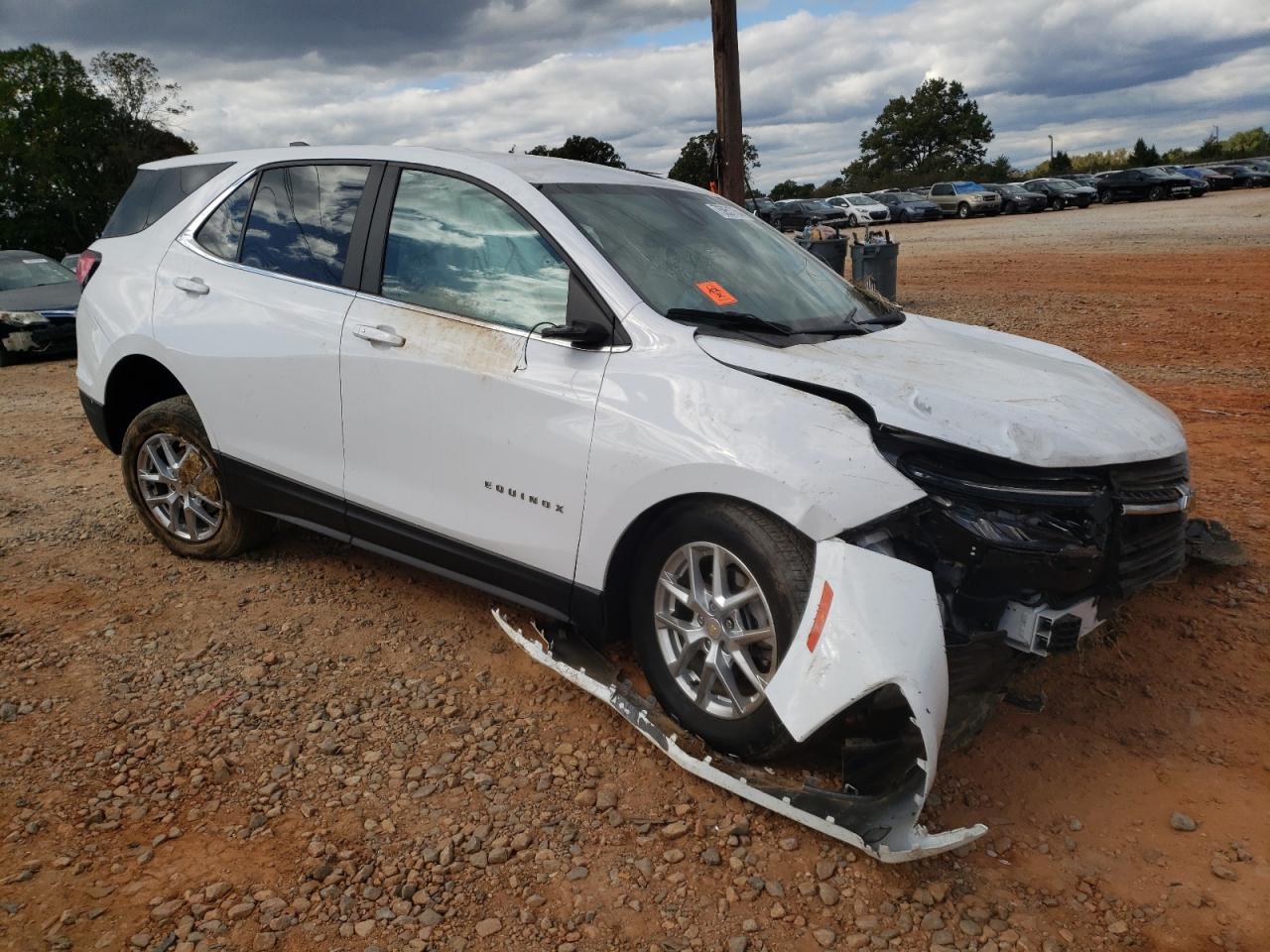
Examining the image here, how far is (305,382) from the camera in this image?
12.9ft

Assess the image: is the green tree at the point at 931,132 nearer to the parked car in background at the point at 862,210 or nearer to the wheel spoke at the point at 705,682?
the parked car in background at the point at 862,210

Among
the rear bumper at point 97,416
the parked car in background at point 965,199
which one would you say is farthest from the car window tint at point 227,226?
the parked car in background at point 965,199

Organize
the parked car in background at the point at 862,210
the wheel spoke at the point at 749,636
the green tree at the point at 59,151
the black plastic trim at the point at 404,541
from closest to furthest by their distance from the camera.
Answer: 1. the wheel spoke at the point at 749,636
2. the black plastic trim at the point at 404,541
3. the parked car in background at the point at 862,210
4. the green tree at the point at 59,151

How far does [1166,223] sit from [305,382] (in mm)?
26728

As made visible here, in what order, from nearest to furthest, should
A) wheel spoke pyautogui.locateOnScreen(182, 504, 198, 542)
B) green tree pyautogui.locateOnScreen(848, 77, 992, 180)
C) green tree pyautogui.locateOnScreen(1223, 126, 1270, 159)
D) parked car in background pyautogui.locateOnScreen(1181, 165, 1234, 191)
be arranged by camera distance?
wheel spoke pyautogui.locateOnScreen(182, 504, 198, 542) → parked car in background pyautogui.locateOnScreen(1181, 165, 1234, 191) → green tree pyautogui.locateOnScreen(1223, 126, 1270, 159) → green tree pyautogui.locateOnScreen(848, 77, 992, 180)

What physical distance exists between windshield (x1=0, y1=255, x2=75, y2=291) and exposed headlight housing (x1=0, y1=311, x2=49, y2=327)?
1106 mm

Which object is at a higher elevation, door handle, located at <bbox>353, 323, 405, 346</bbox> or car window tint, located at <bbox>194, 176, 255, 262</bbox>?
car window tint, located at <bbox>194, 176, 255, 262</bbox>

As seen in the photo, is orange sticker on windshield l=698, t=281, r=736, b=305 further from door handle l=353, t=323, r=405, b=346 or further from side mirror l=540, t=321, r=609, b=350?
door handle l=353, t=323, r=405, b=346

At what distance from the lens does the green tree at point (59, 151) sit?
48.4 m

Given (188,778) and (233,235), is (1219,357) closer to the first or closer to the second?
(233,235)

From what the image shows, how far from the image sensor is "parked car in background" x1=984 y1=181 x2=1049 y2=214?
37.9 meters

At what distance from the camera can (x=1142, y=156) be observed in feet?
197

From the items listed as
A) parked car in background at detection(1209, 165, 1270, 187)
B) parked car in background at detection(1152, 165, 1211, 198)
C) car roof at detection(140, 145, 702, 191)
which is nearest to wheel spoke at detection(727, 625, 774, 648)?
car roof at detection(140, 145, 702, 191)

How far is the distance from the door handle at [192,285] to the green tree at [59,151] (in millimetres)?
49877
